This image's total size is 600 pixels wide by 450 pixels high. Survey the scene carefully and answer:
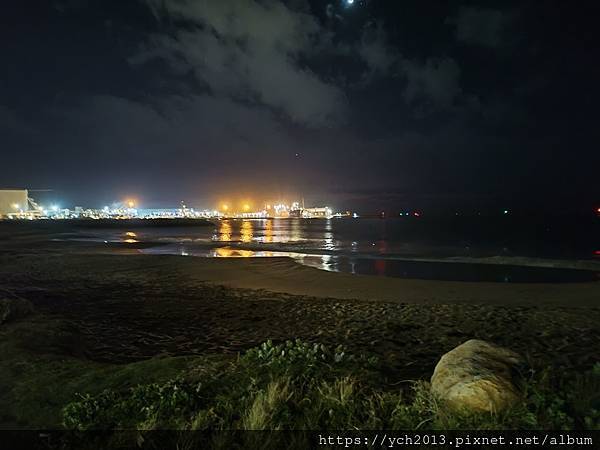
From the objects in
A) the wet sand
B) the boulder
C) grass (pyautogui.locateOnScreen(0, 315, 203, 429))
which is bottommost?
the wet sand

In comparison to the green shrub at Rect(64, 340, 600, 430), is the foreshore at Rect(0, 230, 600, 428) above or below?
below

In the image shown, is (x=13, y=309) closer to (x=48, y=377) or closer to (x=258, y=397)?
(x=48, y=377)

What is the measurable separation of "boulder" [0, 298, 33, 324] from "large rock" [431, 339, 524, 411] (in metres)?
12.0

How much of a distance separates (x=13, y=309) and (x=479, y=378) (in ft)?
42.8

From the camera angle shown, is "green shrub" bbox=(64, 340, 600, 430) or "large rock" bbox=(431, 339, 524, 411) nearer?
"green shrub" bbox=(64, 340, 600, 430)

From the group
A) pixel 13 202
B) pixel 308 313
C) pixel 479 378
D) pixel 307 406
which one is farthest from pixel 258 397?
pixel 13 202

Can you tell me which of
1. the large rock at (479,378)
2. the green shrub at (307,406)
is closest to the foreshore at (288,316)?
the large rock at (479,378)

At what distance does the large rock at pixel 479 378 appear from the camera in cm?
512

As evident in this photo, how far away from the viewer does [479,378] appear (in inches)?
211

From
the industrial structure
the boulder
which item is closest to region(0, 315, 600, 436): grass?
the boulder

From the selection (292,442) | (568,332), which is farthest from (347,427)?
(568,332)

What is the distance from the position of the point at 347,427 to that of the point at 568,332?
10.2 meters

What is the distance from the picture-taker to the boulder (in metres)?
10.9

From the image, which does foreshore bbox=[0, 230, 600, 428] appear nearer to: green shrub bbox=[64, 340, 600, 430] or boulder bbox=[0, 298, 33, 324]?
boulder bbox=[0, 298, 33, 324]
